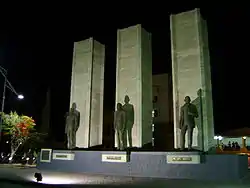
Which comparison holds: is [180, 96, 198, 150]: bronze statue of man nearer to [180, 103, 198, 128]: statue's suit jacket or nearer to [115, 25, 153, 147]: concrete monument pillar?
[180, 103, 198, 128]: statue's suit jacket

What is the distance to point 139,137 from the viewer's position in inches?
541

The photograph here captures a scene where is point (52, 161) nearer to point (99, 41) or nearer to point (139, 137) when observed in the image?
point (139, 137)

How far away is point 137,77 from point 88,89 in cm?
309

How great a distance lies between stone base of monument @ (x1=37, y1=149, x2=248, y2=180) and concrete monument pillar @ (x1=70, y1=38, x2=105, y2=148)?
3.04 meters

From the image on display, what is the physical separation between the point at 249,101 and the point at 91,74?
402 inches

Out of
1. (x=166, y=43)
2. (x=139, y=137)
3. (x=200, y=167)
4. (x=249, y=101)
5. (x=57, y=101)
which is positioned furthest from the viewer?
(x=57, y=101)

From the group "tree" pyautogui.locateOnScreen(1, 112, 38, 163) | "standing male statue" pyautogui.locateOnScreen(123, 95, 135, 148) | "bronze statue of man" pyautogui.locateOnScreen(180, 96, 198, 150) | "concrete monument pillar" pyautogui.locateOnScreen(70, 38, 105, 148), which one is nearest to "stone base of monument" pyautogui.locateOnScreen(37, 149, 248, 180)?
"bronze statue of man" pyautogui.locateOnScreen(180, 96, 198, 150)

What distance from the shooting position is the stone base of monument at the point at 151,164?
9.41 meters

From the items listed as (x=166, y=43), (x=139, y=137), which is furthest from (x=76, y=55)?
(x=166, y=43)

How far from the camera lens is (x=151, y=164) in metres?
10.6

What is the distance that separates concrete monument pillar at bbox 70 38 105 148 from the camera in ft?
→ 51.5

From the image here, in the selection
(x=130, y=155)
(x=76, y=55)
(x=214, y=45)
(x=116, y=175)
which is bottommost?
(x=116, y=175)

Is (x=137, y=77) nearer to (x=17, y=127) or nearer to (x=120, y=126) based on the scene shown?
(x=120, y=126)

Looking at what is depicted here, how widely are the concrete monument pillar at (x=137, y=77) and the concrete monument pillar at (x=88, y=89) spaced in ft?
6.06
